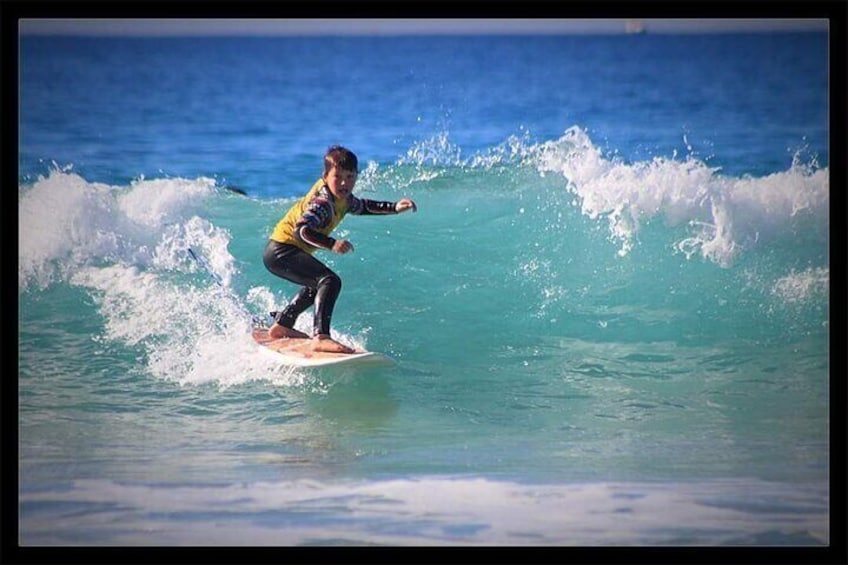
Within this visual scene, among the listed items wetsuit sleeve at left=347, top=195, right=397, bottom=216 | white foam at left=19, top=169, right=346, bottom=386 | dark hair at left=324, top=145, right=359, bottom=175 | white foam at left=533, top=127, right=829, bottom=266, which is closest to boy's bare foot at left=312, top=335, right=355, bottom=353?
white foam at left=19, top=169, right=346, bottom=386

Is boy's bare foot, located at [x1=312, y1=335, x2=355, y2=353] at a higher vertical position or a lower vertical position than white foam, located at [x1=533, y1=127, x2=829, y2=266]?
lower

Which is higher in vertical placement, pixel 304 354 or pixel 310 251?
pixel 310 251

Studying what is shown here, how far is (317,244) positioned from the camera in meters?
5.15

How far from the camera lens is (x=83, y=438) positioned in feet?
16.9

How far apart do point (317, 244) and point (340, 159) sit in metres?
0.34

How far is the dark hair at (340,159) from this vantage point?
16.9ft

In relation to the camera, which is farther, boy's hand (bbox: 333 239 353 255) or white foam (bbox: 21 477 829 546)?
boy's hand (bbox: 333 239 353 255)

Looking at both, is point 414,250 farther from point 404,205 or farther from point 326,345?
point 326,345

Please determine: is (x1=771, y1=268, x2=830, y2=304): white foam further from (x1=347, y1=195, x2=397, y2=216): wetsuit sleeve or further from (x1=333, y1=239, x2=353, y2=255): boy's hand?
(x1=333, y1=239, x2=353, y2=255): boy's hand

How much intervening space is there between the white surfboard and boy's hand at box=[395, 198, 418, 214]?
22.8 inches

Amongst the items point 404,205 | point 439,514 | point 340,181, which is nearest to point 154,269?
point 340,181

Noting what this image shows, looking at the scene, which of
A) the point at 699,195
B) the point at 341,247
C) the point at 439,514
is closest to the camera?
the point at 439,514

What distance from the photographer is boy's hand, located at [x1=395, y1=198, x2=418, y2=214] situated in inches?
206
